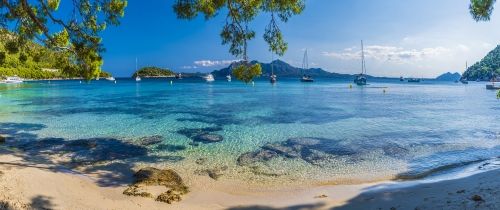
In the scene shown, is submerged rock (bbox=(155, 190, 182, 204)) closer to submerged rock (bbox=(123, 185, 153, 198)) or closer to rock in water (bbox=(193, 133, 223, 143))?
submerged rock (bbox=(123, 185, 153, 198))

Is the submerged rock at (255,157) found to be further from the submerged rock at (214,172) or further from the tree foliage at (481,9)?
the tree foliage at (481,9)

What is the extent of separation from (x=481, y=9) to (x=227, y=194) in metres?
10.7

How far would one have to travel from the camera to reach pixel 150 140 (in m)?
22.0

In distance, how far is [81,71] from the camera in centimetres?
1708

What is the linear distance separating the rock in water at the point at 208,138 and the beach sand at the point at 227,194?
7.99m

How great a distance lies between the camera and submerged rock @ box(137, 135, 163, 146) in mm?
21109

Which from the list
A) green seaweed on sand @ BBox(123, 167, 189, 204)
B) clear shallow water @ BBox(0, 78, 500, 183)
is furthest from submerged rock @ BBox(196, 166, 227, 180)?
green seaweed on sand @ BBox(123, 167, 189, 204)

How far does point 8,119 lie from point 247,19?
2775cm

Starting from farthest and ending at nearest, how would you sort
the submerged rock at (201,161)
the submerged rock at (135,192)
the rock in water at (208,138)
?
the rock in water at (208,138), the submerged rock at (201,161), the submerged rock at (135,192)

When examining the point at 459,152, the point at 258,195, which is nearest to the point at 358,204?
the point at 258,195

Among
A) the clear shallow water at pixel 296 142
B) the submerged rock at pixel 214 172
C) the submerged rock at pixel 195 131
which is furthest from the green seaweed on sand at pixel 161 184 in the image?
the submerged rock at pixel 195 131

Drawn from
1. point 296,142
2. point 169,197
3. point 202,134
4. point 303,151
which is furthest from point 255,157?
point 202,134

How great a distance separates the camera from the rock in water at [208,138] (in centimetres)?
2220

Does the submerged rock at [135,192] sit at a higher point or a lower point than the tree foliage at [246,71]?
lower
